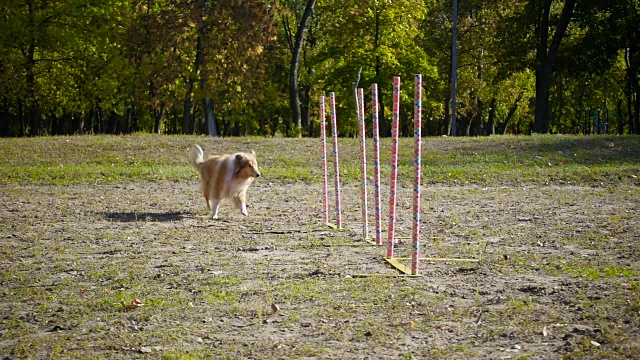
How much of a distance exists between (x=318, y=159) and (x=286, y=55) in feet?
93.0

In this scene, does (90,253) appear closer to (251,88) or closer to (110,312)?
(110,312)

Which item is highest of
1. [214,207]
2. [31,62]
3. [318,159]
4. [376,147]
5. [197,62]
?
[31,62]

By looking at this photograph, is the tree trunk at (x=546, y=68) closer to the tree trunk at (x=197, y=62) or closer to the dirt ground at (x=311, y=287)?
the tree trunk at (x=197, y=62)

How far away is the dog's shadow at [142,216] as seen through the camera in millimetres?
12992

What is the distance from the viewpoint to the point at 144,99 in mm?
39938

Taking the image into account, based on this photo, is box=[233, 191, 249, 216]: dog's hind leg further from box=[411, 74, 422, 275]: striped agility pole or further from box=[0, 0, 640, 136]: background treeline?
box=[0, 0, 640, 136]: background treeline

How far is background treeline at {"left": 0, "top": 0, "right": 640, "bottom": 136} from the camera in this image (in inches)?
1353

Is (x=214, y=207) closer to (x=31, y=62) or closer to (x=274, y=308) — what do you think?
(x=274, y=308)

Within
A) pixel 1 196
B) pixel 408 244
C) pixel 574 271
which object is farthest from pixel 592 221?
pixel 1 196

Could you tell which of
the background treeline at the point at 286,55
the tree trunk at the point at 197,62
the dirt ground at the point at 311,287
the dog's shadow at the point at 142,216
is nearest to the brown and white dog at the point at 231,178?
the dirt ground at the point at 311,287

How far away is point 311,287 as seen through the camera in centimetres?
768

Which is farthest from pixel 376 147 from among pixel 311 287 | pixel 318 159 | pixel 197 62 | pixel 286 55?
pixel 286 55

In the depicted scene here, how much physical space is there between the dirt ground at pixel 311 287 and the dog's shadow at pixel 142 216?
0.06 m

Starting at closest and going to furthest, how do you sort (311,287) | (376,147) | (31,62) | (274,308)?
(274,308), (311,287), (376,147), (31,62)
